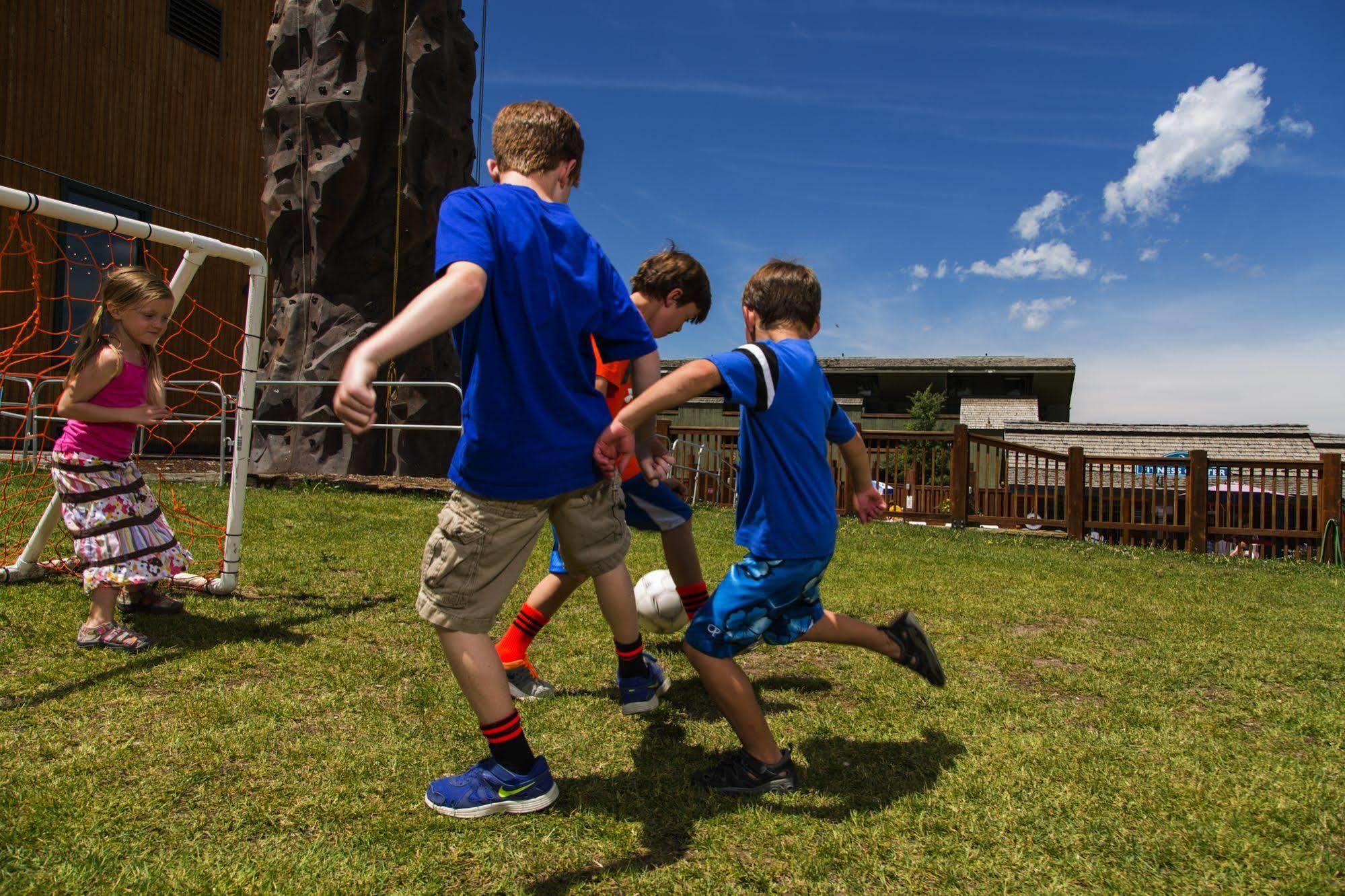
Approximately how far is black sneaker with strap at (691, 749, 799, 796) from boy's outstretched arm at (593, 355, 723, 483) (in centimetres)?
91

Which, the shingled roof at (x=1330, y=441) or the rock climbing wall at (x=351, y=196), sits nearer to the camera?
A: the rock climbing wall at (x=351, y=196)

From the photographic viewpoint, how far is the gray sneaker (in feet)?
9.83

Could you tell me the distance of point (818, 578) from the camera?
98.4 inches

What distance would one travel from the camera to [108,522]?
11.1ft

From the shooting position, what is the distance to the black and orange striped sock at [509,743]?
6.72ft

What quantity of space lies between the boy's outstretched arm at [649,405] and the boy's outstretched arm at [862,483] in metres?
0.75

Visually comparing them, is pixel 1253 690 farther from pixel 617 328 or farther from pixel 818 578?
pixel 617 328

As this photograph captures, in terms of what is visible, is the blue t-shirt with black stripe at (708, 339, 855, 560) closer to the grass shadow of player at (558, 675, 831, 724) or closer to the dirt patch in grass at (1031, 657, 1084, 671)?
the grass shadow of player at (558, 675, 831, 724)

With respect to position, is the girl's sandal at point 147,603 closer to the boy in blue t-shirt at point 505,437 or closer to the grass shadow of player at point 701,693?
the grass shadow of player at point 701,693

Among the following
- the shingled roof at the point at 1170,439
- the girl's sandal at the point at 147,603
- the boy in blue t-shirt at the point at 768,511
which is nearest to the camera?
the boy in blue t-shirt at the point at 768,511

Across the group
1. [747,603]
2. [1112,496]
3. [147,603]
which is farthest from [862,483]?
[1112,496]

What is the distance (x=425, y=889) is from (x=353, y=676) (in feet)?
4.98

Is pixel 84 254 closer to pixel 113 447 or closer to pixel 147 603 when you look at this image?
pixel 147 603

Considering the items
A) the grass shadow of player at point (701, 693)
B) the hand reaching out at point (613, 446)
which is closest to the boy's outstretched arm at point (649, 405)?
the hand reaching out at point (613, 446)
